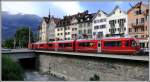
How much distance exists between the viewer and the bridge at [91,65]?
13685 millimetres

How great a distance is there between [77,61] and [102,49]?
245 centimetres

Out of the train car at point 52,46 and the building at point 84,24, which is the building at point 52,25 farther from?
the train car at point 52,46

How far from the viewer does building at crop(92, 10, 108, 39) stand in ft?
106

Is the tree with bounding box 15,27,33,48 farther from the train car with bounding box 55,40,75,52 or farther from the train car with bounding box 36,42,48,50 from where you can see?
the train car with bounding box 55,40,75,52

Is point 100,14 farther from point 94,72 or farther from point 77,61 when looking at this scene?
point 94,72

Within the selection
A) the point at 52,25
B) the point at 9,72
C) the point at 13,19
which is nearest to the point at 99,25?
the point at 52,25

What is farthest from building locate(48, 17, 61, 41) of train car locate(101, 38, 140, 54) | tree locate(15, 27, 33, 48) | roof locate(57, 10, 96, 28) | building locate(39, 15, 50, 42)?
train car locate(101, 38, 140, 54)

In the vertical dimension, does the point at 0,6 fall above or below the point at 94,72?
above

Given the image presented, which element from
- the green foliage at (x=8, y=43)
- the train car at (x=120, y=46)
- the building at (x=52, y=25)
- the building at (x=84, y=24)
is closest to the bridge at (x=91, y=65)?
the train car at (x=120, y=46)

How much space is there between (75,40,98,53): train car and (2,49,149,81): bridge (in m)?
0.70

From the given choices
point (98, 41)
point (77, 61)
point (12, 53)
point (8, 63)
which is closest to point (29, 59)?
point (12, 53)

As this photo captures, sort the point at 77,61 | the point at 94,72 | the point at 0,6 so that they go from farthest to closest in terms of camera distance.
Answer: the point at 77,61 → the point at 94,72 → the point at 0,6

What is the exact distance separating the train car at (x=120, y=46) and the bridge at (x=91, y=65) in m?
0.74

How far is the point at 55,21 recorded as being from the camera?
43.1 metres
